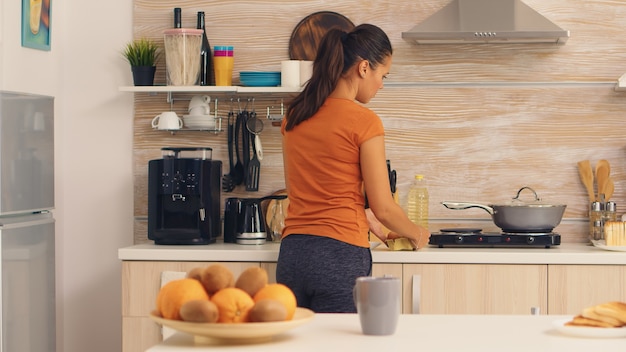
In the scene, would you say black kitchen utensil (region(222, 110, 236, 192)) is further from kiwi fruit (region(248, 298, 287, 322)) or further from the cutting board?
kiwi fruit (region(248, 298, 287, 322))

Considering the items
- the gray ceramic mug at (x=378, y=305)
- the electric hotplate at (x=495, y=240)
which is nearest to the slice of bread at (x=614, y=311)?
the gray ceramic mug at (x=378, y=305)

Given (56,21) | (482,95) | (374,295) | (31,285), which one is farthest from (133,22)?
(374,295)

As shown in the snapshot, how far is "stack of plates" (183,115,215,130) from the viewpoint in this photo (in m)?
3.88

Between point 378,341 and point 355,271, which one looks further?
point 355,271

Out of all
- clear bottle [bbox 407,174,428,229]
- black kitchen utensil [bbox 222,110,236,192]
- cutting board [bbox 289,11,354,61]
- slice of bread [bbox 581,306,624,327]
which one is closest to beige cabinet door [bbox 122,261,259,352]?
black kitchen utensil [bbox 222,110,236,192]

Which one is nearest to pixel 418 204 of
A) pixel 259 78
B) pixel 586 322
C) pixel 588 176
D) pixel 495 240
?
pixel 495 240

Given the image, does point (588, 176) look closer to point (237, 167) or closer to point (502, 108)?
point (502, 108)

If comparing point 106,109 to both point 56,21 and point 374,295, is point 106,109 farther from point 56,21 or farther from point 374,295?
point 374,295

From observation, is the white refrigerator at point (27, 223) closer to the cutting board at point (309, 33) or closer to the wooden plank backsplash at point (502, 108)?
the wooden plank backsplash at point (502, 108)

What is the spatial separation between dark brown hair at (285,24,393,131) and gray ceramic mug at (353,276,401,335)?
113 cm

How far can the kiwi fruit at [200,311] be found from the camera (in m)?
1.53

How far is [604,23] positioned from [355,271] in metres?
1.75

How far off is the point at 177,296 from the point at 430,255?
74.5 inches

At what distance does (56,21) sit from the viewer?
157 inches
